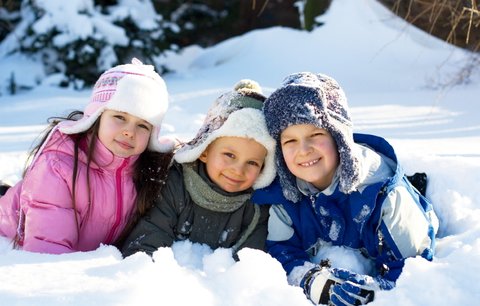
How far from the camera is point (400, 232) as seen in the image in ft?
7.35

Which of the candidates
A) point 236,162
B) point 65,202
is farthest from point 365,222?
point 65,202

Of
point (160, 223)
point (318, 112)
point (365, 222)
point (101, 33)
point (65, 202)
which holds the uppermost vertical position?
point (318, 112)

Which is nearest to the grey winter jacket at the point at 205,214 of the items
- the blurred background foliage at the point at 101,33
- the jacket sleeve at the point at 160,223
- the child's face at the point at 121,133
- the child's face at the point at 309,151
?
the jacket sleeve at the point at 160,223

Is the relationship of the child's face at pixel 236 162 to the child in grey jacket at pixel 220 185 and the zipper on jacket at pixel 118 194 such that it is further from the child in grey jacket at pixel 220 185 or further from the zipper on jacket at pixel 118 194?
the zipper on jacket at pixel 118 194

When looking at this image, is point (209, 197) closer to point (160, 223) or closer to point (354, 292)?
point (160, 223)

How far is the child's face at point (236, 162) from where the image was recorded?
2.50 meters

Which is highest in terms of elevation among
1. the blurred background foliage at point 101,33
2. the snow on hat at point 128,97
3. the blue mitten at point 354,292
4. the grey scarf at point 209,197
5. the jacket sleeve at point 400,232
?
the snow on hat at point 128,97

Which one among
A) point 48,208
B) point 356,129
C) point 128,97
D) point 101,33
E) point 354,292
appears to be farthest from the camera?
point 101,33

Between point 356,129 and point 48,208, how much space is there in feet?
10.0

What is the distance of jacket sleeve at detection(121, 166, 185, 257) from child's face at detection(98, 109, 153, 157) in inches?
8.7

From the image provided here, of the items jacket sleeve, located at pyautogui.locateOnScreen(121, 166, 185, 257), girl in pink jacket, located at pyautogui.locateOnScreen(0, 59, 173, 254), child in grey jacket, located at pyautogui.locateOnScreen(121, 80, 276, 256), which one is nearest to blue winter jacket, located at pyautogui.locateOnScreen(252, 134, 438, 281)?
child in grey jacket, located at pyautogui.locateOnScreen(121, 80, 276, 256)

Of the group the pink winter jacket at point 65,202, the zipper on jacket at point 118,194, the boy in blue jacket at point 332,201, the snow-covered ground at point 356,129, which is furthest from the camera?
the zipper on jacket at point 118,194

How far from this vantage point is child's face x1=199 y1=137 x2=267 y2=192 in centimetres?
250

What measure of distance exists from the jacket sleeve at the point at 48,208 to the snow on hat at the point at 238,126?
508 mm
